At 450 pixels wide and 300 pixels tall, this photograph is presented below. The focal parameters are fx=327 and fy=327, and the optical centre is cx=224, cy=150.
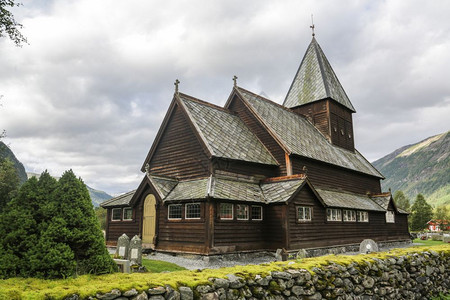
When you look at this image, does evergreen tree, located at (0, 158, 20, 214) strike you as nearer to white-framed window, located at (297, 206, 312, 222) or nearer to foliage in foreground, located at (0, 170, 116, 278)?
white-framed window, located at (297, 206, 312, 222)

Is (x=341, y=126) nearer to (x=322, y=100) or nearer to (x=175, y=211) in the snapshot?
(x=322, y=100)

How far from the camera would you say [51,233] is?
619 cm

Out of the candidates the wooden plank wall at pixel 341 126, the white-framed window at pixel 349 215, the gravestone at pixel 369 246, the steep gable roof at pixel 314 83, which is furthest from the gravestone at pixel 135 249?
the steep gable roof at pixel 314 83

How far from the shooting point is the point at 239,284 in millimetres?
6402

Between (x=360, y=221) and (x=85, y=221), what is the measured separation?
2620cm

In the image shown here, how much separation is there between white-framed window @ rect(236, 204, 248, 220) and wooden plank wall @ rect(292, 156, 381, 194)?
614 centimetres

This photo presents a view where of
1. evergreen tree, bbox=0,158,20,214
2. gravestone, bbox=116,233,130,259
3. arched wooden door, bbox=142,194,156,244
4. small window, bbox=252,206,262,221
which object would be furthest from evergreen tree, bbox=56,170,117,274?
evergreen tree, bbox=0,158,20,214

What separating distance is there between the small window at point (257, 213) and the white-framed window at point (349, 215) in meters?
9.35

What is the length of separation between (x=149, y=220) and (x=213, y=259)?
19.2 ft

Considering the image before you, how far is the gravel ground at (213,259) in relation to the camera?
657 inches

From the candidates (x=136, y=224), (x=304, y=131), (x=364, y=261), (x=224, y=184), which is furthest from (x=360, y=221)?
(x=364, y=261)

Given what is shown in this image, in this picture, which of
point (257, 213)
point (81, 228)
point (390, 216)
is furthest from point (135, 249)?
point (390, 216)

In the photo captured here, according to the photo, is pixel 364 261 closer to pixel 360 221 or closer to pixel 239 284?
pixel 239 284

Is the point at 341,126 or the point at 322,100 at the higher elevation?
the point at 322,100
